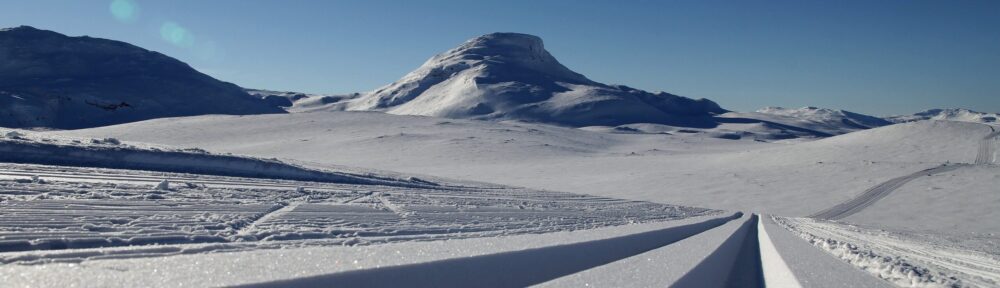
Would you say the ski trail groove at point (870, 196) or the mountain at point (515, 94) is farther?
the mountain at point (515, 94)

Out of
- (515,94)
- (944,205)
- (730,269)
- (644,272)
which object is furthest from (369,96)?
(644,272)

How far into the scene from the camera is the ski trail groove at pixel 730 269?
3.79 meters

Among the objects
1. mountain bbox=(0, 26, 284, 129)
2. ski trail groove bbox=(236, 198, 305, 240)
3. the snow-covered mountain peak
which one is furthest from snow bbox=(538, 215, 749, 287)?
the snow-covered mountain peak

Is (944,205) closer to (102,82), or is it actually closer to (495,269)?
(495,269)

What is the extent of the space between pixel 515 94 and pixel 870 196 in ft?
234

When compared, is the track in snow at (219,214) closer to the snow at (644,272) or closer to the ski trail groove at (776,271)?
the snow at (644,272)

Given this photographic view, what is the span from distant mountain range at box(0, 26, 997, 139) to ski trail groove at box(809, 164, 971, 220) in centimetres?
5242

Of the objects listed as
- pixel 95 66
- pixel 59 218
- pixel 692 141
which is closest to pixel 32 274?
pixel 59 218

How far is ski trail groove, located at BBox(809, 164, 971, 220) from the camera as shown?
18.1 m

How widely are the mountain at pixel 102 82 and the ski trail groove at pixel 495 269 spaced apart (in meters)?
59.5

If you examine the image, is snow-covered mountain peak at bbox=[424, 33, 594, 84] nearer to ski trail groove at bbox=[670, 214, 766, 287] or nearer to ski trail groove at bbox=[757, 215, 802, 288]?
ski trail groove at bbox=[670, 214, 766, 287]

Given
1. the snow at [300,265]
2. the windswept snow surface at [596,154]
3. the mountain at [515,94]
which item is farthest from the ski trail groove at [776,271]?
the mountain at [515,94]

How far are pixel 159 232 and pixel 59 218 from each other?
895 mm

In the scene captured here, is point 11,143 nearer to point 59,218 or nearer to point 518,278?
point 59,218
